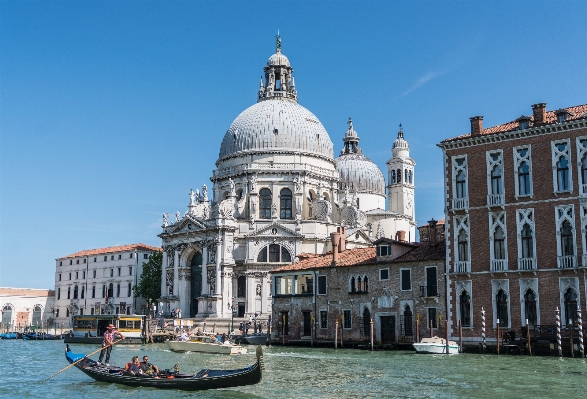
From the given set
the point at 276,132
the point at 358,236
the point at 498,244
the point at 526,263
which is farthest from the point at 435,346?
the point at 276,132

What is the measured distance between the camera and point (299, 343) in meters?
42.1

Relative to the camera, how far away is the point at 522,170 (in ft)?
113

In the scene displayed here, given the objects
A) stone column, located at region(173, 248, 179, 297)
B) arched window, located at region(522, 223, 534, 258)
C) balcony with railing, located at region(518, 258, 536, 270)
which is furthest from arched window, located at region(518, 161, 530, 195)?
stone column, located at region(173, 248, 179, 297)

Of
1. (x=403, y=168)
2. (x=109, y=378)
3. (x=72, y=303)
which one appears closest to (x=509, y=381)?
(x=109, y=378)

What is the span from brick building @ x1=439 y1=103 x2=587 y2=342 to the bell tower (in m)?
47.6

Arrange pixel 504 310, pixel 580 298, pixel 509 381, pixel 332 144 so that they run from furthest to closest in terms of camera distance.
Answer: pixel 332 144 < pixel 504 310 < pixel 580 298 < pixel 509 381

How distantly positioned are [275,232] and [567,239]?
33.3 metres

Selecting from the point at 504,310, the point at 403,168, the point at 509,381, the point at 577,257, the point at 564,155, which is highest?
the point at 403,168

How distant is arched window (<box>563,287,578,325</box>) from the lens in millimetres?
32000

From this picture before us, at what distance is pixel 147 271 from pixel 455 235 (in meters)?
42.4

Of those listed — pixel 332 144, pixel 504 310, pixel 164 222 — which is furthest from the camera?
pixel 332 144

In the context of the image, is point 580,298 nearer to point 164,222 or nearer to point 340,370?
point 340,370

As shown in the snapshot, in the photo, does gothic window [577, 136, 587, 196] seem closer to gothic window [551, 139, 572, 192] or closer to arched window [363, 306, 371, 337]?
gothic window [551, 139, 572, 192]

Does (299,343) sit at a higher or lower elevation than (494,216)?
lower
